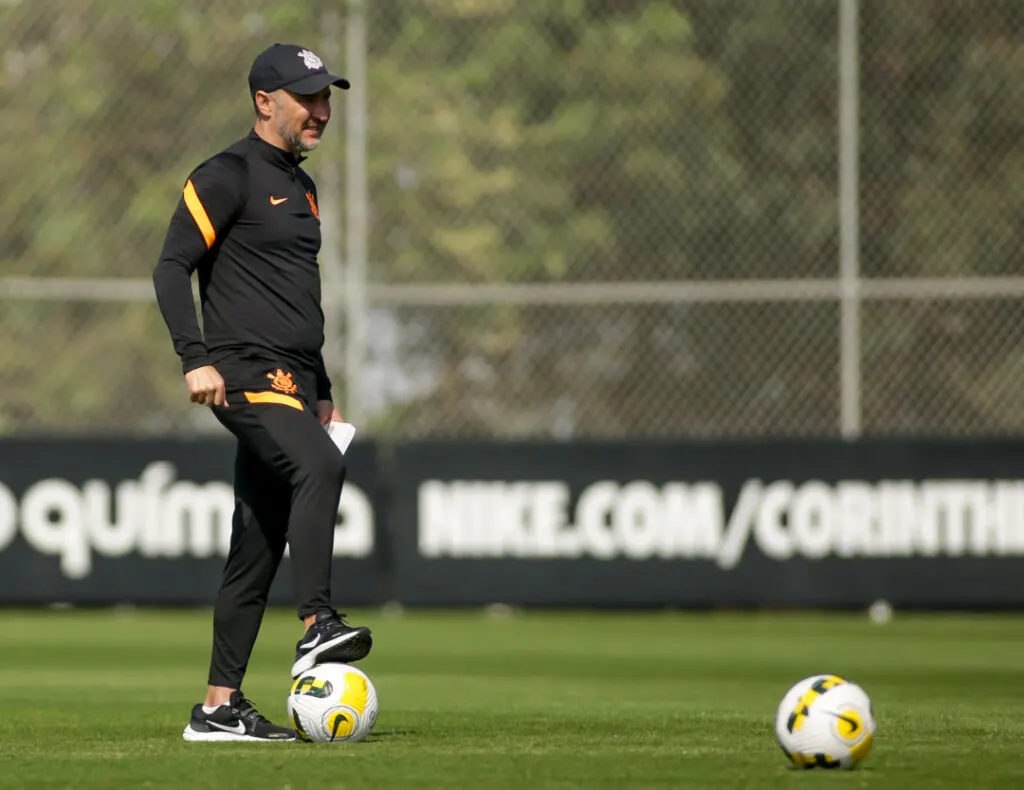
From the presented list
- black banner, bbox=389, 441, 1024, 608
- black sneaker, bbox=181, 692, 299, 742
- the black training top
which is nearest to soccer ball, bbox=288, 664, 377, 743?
black sneaker, bbox=181, 692, 299, 742

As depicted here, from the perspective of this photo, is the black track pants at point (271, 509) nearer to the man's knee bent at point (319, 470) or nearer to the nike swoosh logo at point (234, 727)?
the man's knee bent at point (319, 470)

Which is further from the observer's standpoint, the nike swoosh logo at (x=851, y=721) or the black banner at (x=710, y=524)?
the black banner at (x=710, y=524)

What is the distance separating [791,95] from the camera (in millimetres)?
16703

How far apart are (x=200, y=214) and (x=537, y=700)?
3168 millimetres

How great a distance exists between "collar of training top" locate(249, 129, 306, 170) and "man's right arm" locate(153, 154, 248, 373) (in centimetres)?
15

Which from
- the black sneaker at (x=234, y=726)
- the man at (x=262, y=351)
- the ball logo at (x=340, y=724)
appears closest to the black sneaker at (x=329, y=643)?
the man at (x=262, y=351)

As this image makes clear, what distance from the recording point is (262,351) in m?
6.88

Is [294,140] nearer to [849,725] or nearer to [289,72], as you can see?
[289,72]

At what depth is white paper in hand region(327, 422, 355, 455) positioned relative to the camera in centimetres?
698

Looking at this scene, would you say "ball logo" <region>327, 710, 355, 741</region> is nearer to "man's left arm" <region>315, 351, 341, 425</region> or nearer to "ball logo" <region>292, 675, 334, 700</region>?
"ball logo" <region>292, 675, 334, 700</region>

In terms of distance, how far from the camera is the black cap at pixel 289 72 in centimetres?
695

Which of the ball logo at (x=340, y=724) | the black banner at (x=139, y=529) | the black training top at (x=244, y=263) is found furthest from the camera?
the black banner at (x=139, y=529)

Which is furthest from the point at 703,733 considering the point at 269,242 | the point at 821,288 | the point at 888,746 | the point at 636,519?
the point at 821,288

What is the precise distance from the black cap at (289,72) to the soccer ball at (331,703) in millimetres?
1979
